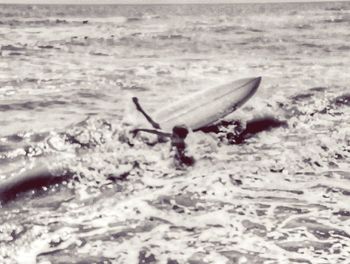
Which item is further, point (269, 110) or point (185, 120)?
point (269, 110)

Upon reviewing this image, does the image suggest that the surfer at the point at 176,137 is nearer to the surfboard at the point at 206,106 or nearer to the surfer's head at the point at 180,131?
the surfer's head at the point at 180,131

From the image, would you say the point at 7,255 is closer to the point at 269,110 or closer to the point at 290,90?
the point at 269,110

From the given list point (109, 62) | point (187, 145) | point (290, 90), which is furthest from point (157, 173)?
point (109, 62)

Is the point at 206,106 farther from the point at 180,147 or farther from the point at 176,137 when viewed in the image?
the point at 180,147

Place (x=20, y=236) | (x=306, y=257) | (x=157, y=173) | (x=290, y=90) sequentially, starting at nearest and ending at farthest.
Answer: (x=306, y=257) < (x=20, y=236) < (x=157, y=173) < (x=290, y=90)

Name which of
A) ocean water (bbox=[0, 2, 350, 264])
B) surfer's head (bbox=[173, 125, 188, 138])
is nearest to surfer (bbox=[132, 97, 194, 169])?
surfer's head (bbox=[173, 125, 188, 138])

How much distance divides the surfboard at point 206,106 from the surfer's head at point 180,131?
1.13ft

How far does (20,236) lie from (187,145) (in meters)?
5.07

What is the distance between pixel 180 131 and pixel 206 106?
1.80 m

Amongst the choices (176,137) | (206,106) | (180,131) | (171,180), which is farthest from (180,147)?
(206,106)

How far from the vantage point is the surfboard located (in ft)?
38.9

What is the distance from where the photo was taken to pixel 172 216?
7691 millimetres

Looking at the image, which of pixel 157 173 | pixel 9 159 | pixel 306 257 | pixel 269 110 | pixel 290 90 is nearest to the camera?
pixel 306 257

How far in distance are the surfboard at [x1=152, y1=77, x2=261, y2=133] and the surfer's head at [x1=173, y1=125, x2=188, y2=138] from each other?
344mm
